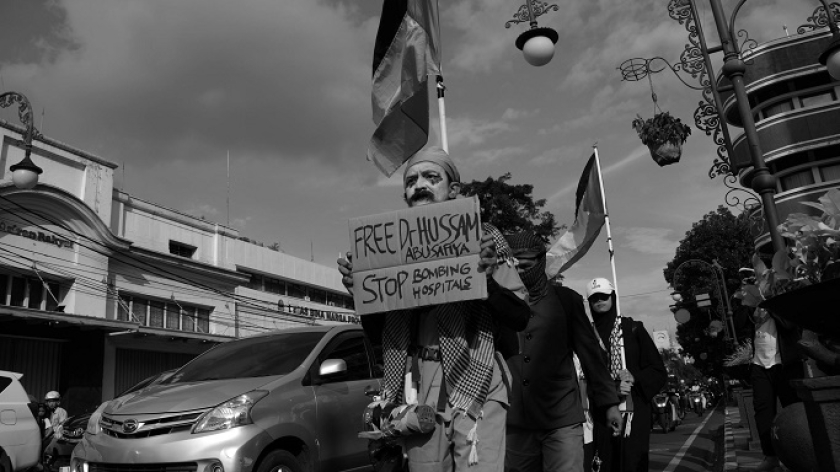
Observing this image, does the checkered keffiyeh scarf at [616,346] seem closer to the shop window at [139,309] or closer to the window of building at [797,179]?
the shop window at [139,309]

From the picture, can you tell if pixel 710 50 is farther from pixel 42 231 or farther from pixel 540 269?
pixel 42 231

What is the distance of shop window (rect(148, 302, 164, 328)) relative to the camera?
25469 millimetres

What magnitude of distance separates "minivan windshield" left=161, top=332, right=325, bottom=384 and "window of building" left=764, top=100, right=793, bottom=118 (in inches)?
1045

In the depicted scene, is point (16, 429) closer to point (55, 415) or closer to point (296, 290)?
point (55, 415)

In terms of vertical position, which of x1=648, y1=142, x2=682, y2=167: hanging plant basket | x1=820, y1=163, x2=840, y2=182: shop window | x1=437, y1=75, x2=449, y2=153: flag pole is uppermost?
x1=820, y1=163, x2=840, y2=182: shop window

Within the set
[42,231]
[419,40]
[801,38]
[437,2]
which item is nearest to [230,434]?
[419,40]

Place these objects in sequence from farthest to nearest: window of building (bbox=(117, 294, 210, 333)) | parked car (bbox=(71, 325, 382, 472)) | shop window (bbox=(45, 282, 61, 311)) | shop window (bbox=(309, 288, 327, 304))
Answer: shop window (bbox=(309, 288, 327, 304)), window of building (bbox=(117, 294, 210, 333)), shop window (bbox=(45, 282, 61, 311)), parked car (bbox=(71, 325, 382, 472))

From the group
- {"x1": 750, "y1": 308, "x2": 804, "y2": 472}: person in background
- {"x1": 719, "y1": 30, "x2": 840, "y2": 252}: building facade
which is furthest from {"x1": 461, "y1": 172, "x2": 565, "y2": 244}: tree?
{"x1": 750, "y1": 308, "x2": 804, "y2": 472}: person in background

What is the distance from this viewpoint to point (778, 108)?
27422 millimetres

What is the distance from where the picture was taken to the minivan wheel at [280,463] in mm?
5426

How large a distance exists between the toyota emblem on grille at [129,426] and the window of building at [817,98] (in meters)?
28.1

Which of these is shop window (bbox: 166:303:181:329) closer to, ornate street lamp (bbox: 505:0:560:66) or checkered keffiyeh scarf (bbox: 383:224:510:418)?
ornate street lamp (bbox: 505:0:560:66)

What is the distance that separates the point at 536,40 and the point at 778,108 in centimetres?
2232

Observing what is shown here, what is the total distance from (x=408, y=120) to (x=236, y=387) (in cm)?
273
